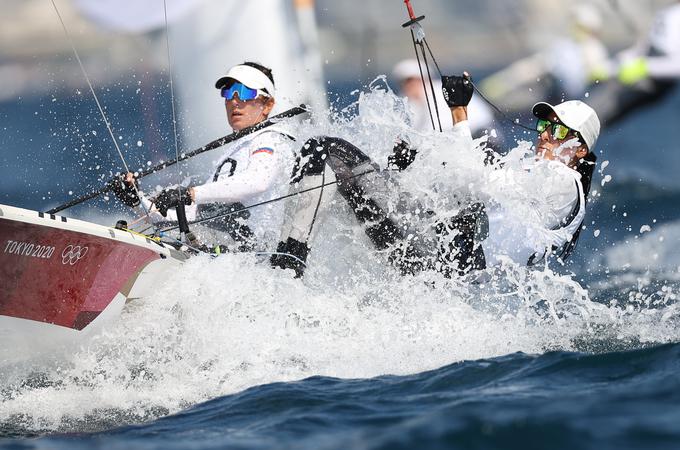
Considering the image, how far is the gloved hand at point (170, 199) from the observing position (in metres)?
4.96

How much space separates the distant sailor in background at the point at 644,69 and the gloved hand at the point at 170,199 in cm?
1132

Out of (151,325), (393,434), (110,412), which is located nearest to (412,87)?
(151,325)

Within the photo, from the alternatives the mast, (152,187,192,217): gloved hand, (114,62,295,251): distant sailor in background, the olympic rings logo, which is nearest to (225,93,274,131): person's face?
(114,62,295,251): distant sailor in background

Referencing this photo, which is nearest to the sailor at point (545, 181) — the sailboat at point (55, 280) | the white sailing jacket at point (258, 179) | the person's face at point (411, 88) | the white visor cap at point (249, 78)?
the white sailing jacket at point (258, 179)

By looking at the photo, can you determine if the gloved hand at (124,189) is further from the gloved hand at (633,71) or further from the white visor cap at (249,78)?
the gloved hand at (633,71)

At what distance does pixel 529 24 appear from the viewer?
1861 cm

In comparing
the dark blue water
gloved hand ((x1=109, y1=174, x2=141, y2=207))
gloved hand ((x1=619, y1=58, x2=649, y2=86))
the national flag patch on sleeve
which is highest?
gloved hand ((x1=619, y1=58, x2=649, y2=86))

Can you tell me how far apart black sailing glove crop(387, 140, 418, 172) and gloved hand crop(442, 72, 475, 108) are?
0.87ft

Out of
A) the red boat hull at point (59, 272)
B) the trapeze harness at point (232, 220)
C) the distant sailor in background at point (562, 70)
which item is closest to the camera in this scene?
the red boat hull at point (59, 272)

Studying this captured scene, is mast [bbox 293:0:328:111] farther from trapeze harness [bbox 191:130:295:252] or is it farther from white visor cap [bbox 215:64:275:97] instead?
trapeze harness [bbox 191:130:295:252]

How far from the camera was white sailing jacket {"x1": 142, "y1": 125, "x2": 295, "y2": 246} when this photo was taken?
5.12 m

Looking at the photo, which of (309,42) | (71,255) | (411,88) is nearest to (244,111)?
(71,255)

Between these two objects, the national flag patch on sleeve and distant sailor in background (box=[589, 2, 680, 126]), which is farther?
distant sailor in background (box=[589, 2, 680, 126])

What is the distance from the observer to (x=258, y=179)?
513 cm
